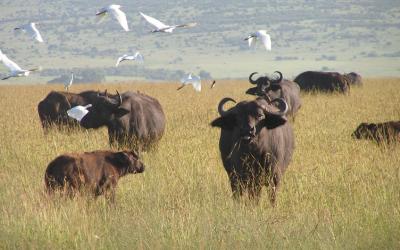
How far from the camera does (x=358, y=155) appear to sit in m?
13.3

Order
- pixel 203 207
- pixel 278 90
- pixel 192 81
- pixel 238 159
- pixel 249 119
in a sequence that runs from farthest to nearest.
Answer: pixel 278 90 < pixel 192 81 < pixel 238 159 < pixel 249 119 < pixel 203 207

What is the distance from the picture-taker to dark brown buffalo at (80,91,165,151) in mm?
14297

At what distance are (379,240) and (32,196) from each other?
3671 mm

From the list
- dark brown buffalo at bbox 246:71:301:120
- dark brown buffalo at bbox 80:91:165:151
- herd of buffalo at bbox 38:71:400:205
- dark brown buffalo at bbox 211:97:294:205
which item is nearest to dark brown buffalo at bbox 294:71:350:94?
dark brown buffalo at bbox 246:71:301:120

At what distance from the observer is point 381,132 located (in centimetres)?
1432

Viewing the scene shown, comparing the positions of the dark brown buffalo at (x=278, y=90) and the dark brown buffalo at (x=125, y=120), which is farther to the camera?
the dark brown buffalo at (x=278, y=90)

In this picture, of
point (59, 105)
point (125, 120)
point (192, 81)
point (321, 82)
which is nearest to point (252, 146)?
point (125, 120)

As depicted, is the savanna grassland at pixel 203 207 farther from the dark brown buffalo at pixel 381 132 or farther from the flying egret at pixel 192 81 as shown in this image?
the flying egret at pixel 192 81

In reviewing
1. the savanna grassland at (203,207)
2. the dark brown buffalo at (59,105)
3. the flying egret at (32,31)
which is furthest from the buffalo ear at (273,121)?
the dark brown buffalo at (59,105)

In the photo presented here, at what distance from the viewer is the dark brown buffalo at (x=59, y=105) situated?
1930 cm

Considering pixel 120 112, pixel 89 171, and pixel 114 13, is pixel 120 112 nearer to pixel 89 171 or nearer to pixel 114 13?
pixel 114 13

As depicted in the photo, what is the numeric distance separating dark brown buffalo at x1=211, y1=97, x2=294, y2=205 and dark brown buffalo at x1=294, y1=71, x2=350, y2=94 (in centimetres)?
2258

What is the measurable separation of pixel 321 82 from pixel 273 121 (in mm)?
23354

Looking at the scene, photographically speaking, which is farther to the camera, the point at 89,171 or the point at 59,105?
the point at 59,105
